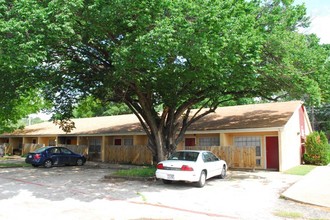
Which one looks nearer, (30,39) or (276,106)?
(30,39)

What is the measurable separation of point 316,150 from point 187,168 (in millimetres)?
14264

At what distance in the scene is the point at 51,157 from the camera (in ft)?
71.5

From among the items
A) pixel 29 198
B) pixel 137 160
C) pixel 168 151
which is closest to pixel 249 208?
pixel 29 198

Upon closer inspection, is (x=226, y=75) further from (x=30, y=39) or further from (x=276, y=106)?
(x=276, y=106)

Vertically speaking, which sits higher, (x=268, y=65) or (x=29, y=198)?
(x=268, y=65)

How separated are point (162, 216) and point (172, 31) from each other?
5.92m

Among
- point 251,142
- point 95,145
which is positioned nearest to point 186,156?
point 251,142

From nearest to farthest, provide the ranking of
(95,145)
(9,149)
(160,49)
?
(160,49) < (95,145) < (9,149)

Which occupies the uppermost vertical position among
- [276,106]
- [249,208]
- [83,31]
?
[83,31]

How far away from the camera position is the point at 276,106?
2520 cm

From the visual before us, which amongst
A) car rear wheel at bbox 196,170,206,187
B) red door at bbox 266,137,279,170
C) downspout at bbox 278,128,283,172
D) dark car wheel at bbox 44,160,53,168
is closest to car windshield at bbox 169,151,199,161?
car rear wheel at bbox 196,170,206,187

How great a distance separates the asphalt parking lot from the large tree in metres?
4.64

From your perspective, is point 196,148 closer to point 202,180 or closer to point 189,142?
point 189,142

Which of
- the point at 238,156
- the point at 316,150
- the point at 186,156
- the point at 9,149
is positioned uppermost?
the point at 186,156
